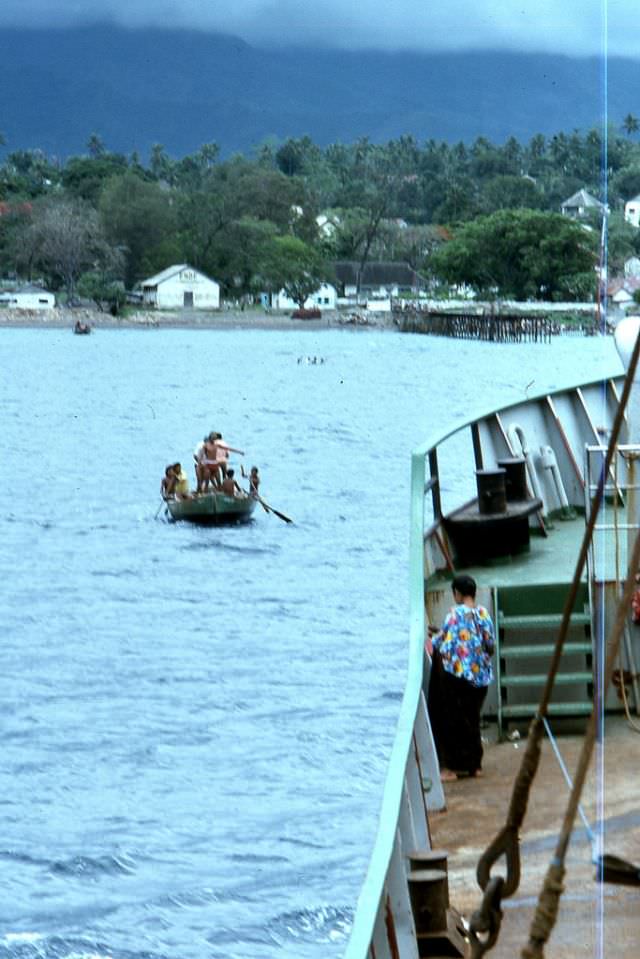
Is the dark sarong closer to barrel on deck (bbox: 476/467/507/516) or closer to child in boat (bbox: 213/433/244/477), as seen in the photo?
barrel on deck (bbox: 476/467/507/516)

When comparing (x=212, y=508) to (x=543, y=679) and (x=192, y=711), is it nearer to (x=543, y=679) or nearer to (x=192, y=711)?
(x=192, y=711)

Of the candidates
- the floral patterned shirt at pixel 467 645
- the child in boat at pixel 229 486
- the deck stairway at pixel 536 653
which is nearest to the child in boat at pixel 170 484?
the child in boat at pixel 229 486

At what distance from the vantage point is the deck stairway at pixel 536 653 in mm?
15062

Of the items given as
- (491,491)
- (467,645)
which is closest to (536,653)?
(467,645)

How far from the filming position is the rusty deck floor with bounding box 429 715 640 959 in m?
10.5

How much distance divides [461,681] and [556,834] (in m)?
1.97

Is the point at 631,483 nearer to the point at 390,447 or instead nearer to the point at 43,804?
the point at 43,804

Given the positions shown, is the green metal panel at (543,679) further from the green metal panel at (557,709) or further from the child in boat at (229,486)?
the child in boat at (229,486)

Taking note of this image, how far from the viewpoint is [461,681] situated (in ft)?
46.6

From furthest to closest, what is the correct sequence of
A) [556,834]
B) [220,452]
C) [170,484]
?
[170,484]
[220,452]
[556,834]

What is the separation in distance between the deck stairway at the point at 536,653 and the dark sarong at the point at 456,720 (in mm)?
814

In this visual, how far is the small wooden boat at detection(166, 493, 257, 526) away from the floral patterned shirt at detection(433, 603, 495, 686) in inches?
1567

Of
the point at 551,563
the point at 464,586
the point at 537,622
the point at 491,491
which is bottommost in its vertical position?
the point at 537,622

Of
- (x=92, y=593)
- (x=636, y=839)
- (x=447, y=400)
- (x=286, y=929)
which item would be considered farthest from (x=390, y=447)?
(x=636, y=839)
